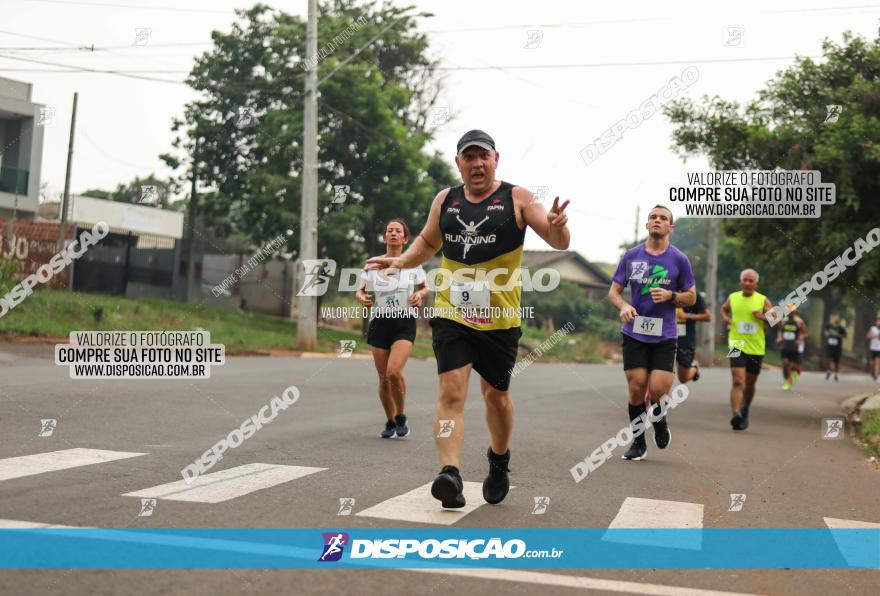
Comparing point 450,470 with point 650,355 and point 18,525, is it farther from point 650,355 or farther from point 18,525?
point 650,355

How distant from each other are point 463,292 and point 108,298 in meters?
22.6

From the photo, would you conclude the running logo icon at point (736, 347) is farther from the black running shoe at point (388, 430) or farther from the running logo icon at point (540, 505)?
the running logo icon at point (540, 505)

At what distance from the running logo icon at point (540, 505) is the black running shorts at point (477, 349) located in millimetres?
759

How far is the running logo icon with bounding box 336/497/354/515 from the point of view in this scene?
18.5 ft

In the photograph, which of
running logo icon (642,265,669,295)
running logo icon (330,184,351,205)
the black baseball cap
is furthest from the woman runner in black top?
running logo icon (330,184,351,205)

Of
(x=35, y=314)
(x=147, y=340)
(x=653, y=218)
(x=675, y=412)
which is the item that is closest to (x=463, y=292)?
(x=653, y=218)

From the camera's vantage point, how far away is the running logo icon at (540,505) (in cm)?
600

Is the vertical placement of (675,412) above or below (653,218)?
below

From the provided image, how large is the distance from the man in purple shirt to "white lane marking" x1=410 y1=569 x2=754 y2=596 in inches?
183

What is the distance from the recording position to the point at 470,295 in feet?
19.6

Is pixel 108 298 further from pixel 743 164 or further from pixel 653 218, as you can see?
pixel 653 218

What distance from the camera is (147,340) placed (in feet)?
70.3

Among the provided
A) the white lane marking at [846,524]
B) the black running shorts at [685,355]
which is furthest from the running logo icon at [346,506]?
the black running shorts at [685,355]

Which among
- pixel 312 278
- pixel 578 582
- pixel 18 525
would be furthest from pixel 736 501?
pixel 312 278
